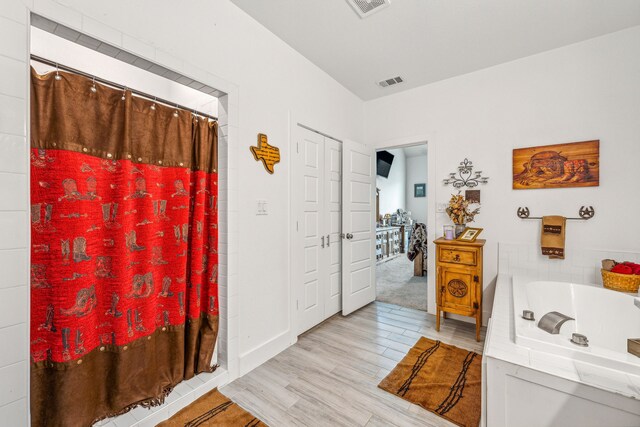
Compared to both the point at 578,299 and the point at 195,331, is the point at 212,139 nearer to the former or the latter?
the point at 195,331

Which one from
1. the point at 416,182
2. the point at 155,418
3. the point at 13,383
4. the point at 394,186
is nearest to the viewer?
the point at 13,383

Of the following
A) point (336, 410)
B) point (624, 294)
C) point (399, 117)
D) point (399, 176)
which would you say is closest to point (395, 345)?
point (336, 410)

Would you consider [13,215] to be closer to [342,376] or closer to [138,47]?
[138,47]

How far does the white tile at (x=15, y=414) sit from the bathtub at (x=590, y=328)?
7.40ft

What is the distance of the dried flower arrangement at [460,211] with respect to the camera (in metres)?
2.84

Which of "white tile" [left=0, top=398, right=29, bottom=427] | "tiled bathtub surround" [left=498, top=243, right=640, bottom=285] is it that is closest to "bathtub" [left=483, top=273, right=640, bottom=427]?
"tiled bathtub surround" [left=498, top=243, right=640, bottom=285]

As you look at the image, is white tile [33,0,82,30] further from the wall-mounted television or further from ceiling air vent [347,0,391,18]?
the wall-mounted television

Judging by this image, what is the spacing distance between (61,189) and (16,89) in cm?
44

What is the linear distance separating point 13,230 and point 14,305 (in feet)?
1.02

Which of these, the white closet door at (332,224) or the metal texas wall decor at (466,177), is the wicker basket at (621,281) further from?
the white closet door at (332,224)

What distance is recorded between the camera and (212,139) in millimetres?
1937

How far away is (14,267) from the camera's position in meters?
1.10

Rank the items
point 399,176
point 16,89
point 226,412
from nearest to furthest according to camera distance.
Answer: point 16,89, point 226,412, point 399,176

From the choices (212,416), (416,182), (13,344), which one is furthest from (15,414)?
(416,182)
